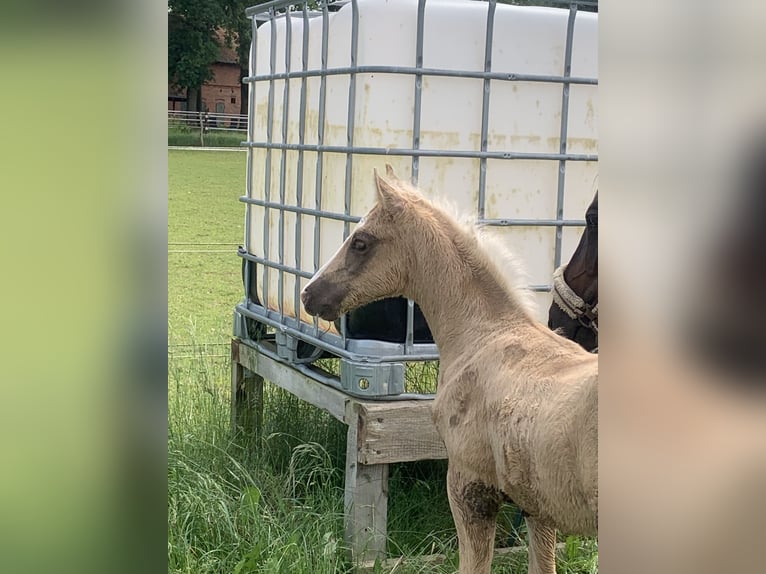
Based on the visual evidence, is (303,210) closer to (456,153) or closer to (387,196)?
(456,153)

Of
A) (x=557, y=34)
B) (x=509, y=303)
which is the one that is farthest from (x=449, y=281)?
(x=557, y=34)

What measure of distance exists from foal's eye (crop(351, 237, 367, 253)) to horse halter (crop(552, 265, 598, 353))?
545 mm

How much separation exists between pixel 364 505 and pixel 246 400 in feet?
4.49

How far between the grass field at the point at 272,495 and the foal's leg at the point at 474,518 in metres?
0.89

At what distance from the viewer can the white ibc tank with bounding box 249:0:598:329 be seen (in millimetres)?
2873

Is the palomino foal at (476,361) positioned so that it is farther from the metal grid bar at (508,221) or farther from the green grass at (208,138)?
the green grass at (208,138)

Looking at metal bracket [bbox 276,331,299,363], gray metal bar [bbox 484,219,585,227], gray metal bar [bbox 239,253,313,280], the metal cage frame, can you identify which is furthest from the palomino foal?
metal bracket [bbox 276,331,299,363]

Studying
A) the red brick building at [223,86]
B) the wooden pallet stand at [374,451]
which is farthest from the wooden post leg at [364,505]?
the red brick building at [223,86]

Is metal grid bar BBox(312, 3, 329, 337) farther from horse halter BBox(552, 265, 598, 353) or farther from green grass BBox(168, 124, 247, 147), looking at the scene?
green grass BBox(168, 124, 247, 147)

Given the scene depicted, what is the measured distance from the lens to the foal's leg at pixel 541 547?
7.61ft

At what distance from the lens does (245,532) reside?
312 centimetres
